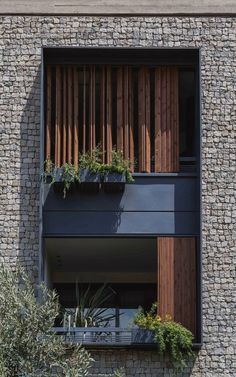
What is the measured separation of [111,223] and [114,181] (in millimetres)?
799

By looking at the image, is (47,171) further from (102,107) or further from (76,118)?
(102,107)

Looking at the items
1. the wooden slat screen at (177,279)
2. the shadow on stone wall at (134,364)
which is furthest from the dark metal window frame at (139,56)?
the shadow on stone wall at (134,364)

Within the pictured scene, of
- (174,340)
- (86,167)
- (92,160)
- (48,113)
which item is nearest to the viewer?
(174,340)

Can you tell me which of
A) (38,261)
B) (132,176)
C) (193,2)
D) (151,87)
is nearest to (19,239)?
(38,261)

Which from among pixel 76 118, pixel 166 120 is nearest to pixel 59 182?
pixel 76 118

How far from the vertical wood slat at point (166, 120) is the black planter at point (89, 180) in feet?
4.12

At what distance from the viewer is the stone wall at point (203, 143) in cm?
2283

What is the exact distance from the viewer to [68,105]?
2394 centimetres

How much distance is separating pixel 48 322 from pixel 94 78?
281 inches

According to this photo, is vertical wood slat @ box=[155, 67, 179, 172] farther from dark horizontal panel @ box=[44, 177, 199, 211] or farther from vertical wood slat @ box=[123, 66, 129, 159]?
vertical wood slat @ box=[123, 66, 129, 159]

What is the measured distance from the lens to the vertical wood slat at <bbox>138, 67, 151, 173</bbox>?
23716 millimetres

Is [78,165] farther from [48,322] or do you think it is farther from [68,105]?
[48,322]

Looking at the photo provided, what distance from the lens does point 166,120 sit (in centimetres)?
2386

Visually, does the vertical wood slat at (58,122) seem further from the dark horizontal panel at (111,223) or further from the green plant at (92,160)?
the dark horizontal panel at (111,223)
